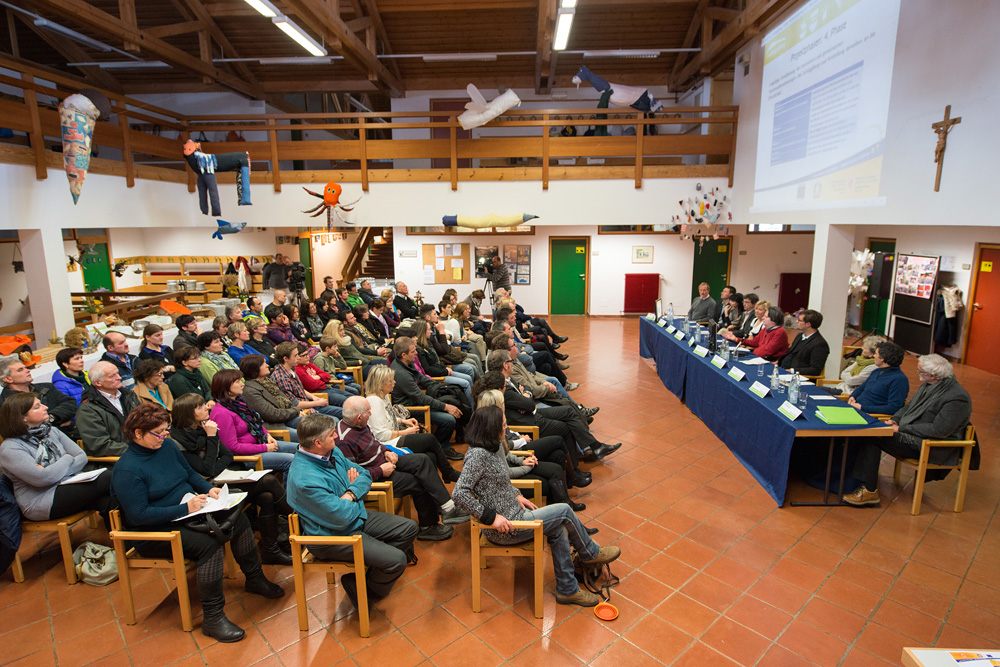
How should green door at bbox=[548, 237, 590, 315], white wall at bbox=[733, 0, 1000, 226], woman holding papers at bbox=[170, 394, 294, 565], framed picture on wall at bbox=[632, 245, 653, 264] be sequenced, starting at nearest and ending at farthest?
woman holding papers at bbox=[170, 394, 294, 565] → white wall at bbox=[733, 0, 1000, 226] → framed picture on wall at bbox=[632, 245, 653, 264] → green door at bbox=[548, 237, 590, 315]

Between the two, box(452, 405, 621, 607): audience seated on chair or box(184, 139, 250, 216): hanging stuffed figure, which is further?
box(184, 139, 250, 216): hanging stuffed figure

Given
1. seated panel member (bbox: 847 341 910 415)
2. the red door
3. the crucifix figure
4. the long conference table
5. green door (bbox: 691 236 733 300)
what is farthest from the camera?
green door (bbox: 691 236 733 300)

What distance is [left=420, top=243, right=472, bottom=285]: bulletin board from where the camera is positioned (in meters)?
12.7

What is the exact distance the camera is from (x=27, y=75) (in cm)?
618

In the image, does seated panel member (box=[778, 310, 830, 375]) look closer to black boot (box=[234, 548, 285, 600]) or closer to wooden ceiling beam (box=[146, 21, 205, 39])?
black boot (box=[234, 548, 285, 600])

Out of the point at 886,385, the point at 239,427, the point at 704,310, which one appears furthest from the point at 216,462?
the point at 704,310

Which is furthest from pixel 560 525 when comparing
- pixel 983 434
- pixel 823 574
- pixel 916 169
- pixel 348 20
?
pixel 348 20

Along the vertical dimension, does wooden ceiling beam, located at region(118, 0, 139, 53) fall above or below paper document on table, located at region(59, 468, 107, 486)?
above

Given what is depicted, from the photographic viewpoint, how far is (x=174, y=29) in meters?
8.94

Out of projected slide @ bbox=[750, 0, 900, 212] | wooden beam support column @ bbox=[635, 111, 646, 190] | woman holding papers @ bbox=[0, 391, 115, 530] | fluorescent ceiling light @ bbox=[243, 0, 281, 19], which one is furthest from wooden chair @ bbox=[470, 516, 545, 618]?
wooden beam support column @ bbox=[635, 111, 646, 190]

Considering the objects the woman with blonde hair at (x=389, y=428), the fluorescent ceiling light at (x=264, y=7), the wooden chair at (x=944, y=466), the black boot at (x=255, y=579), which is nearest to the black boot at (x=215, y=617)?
the black boot at (x=255, y=579)

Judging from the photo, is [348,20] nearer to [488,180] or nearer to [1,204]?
[488,180]

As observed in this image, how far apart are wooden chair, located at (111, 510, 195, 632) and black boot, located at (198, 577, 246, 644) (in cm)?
9

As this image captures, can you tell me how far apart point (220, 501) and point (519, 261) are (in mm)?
Result: 10438
